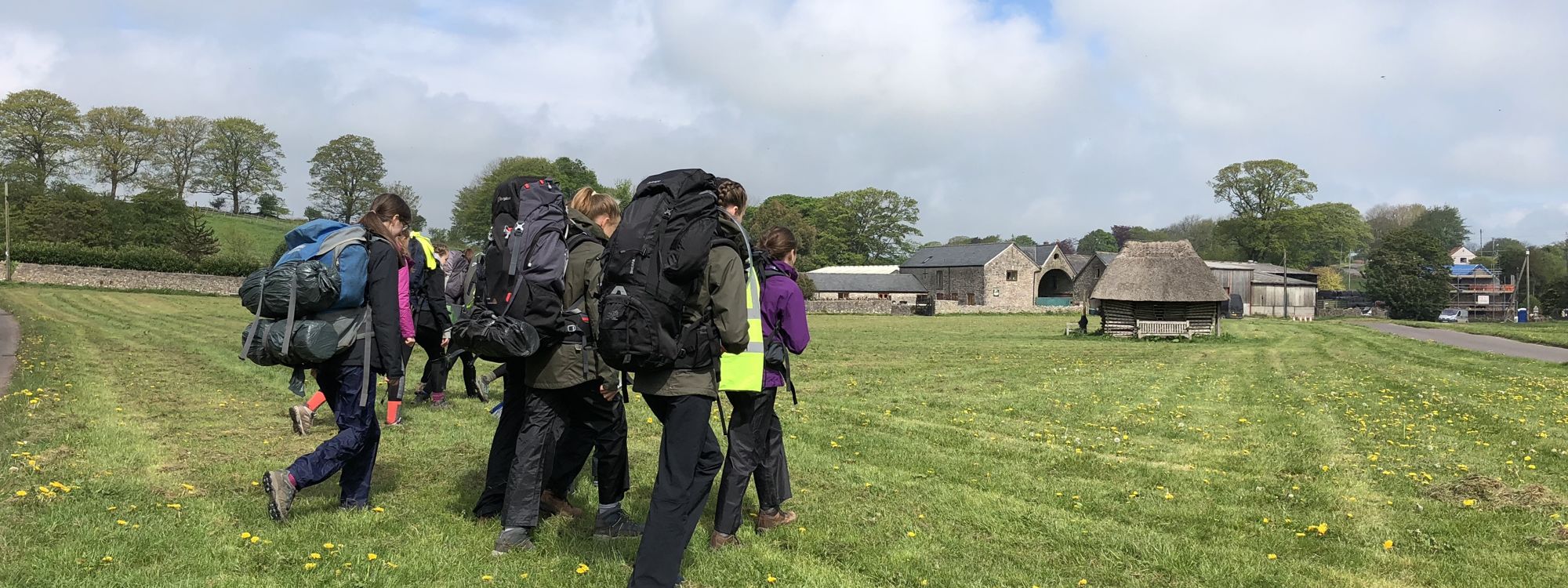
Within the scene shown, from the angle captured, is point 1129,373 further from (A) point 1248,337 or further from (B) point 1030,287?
(B) point 1030,287

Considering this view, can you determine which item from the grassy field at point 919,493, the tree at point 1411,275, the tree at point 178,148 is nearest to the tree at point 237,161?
the tree at point 178,148

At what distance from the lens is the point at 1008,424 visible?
33.3 ft

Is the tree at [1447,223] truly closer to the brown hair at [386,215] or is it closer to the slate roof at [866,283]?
the slate roof at [866,283]

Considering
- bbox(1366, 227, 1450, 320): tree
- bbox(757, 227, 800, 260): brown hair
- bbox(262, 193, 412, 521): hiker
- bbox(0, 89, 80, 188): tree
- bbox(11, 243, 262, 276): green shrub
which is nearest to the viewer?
bbox(262, 193, 412, 521): hiker

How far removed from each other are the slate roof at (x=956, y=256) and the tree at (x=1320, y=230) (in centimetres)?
3599

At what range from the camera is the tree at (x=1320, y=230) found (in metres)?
96.5

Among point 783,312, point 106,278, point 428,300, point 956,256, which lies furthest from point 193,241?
point 956,256

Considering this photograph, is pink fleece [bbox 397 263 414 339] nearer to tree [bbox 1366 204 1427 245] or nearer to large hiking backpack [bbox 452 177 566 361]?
large hiking backpack [bbox 452 177 566 361]

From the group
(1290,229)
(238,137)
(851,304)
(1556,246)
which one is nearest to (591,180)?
(238,137)

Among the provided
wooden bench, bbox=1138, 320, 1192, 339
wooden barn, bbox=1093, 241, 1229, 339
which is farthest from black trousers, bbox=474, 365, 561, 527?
wooden barn, bbox=1093, 241, 1229, 339

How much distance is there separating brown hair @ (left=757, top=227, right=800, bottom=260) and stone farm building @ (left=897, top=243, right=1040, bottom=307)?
7819 centimetres

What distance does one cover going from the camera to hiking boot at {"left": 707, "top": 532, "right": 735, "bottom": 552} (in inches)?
198

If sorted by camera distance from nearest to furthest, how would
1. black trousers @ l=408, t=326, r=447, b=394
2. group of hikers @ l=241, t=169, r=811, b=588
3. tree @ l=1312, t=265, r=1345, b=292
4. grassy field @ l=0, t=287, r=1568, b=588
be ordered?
group of hikers @ l=241, t=169, r=811, b=588 < grassy field @ l=0, t=287, r=1568, b=588 < black trousers @ l=408, t=326, r=447, b=394 < tree @ l=1312, t=265, r=1345, b=292

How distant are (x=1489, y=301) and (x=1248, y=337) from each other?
100784 mm
